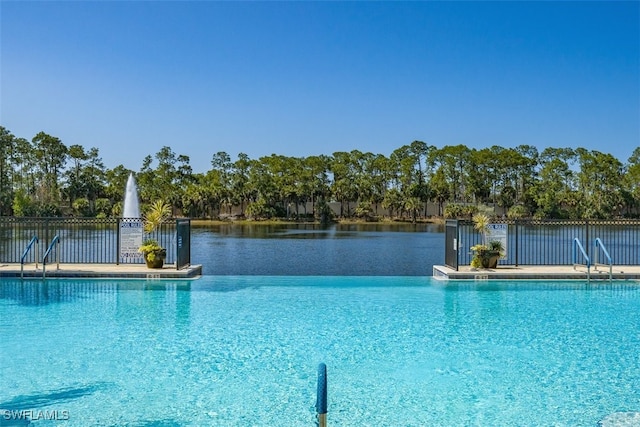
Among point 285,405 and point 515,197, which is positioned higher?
point 515,197

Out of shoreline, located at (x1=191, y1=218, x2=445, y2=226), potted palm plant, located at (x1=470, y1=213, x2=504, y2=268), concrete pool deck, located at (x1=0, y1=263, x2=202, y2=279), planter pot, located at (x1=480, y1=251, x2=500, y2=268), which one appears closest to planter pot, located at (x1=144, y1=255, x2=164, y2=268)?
concrete pool deck, located at (x1=0, y1=263, x2=202, y2=279)

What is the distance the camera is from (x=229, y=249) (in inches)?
1173

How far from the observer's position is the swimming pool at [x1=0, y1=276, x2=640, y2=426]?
602 cm

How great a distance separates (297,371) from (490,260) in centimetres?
1039

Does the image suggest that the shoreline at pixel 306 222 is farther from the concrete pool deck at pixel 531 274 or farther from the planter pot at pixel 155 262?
the concrete pool deck at pixel 531 274

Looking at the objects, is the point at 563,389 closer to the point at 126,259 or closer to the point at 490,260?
the point at 490,260

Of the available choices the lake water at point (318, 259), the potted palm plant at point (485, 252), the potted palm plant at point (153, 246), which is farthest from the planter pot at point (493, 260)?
the potted palm plant at point (153, 246)

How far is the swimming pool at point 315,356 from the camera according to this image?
19.7 feet

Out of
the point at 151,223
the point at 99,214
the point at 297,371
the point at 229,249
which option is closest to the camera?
the point at 297,371

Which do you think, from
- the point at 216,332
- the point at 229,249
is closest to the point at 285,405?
the point at 216,332

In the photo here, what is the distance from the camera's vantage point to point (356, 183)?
80.6m

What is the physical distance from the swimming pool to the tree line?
63.9 m

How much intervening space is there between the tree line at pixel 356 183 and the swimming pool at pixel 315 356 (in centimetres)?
6393

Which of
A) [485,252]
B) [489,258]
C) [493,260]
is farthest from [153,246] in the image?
[493,260]
